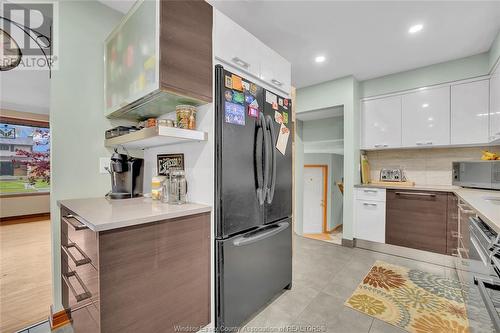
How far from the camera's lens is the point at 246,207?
1531 mm

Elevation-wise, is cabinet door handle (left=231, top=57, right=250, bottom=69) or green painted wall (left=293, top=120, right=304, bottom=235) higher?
cabinet door handle (left=231, top=57, right=250, bottom=69)

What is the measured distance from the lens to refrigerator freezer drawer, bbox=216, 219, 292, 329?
1.40m

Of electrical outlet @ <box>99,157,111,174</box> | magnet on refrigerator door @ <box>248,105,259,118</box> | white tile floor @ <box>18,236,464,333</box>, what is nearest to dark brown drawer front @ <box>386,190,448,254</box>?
white tile floor @ <box>18,236,464,333</box>

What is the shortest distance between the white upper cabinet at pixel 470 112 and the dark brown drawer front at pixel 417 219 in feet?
2.63

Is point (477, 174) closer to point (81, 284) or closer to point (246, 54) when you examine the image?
point (246, 54)

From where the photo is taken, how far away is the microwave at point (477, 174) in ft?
7.47

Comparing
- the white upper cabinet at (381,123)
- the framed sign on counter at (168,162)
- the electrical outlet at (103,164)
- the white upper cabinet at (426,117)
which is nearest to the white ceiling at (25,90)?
the electrical outlet at (103,164)

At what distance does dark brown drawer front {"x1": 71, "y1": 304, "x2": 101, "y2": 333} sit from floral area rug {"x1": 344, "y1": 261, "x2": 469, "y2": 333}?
181cm

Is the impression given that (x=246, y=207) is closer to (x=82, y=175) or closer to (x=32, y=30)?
(x=82, y=175)

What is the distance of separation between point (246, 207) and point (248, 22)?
5.96 ft

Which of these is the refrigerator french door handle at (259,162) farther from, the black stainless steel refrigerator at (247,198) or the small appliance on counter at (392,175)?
the small appliance on counter at (392,175)

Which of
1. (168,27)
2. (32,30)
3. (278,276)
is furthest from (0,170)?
(278,276)

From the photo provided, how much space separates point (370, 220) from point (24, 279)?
13.7ft

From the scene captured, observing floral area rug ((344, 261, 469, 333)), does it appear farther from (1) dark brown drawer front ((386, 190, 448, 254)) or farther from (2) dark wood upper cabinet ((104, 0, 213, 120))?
(2) dark wood upper cabinet ((104, 0, 213, 120))
